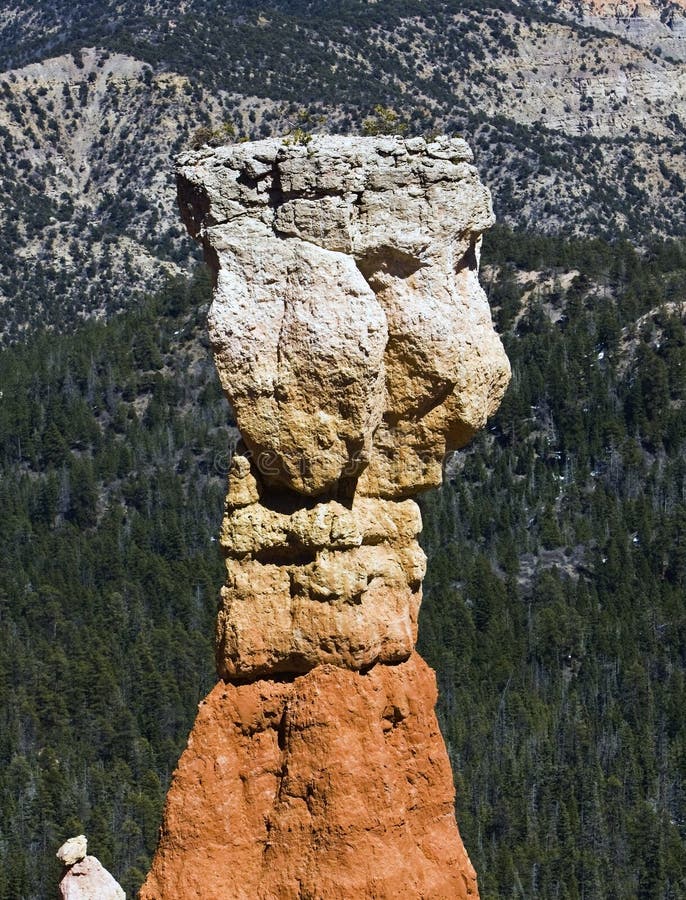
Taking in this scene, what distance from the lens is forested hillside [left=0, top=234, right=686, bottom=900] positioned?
62125 millimetres

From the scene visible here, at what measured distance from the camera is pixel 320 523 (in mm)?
15289

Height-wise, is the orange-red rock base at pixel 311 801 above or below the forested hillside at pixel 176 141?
below

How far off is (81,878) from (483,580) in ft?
228

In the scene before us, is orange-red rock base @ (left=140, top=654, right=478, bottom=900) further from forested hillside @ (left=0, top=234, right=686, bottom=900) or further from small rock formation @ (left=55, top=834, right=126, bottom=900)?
forested hillside @ (left=0, top=234, right=686, bottom=900)

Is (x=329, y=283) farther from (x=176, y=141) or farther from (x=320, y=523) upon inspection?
(x=176, y=141)

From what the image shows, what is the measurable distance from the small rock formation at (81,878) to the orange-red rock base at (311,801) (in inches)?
61.1

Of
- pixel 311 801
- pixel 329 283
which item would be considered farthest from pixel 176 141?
pixel 311 801

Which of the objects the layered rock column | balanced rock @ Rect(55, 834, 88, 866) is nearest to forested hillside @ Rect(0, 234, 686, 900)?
balanced rock @ Rect(55, 834, 88, 866)

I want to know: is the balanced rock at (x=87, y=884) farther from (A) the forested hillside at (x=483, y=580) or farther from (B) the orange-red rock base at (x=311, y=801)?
(A) the forested hillside at (x=483, y=580)

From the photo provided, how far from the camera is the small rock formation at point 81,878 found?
16859 millimetres

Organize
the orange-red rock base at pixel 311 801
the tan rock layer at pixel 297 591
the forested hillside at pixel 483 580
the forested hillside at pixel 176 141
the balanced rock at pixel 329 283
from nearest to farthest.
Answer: the balanced rock at pixel 329 283 < the orange-red rock base at pixel 311 801 < the tan rock layer at pixel 297 591 < the forested hillside at pixel 483 580 < the forested hillside at pixel 176 141

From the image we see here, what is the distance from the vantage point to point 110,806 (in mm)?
61500

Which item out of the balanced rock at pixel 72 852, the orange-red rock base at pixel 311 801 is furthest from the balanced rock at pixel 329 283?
the balanced rock at pixel 72 852

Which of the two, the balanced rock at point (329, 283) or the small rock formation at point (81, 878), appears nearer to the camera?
the balanced rock at point (329, 283)
